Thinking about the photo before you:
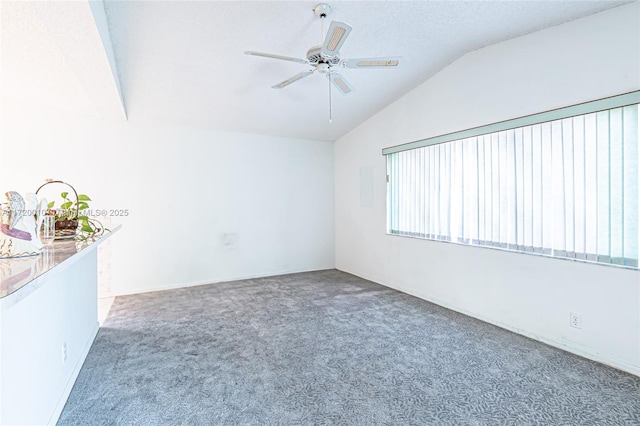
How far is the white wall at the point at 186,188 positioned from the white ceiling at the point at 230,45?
0.48 meters

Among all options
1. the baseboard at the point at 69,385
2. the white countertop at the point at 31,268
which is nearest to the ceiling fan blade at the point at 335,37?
the white countertop at the point at 31,268

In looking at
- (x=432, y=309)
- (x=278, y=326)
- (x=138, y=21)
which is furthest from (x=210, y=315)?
(x=138, y=21)

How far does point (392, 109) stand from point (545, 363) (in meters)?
3.44

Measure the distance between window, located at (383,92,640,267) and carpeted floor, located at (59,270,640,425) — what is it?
93 cm

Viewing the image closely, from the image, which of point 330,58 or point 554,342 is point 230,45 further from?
point 554,342

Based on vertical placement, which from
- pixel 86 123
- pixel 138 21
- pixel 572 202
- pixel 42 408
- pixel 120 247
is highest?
pixel 138 21

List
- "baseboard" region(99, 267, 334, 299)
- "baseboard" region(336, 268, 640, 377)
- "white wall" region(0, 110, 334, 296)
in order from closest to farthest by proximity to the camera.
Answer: "baseboard" region(336, 268, 640, 377)
"white wall" region(0, 110, 334, 296)
"baseboard" region(99, 267, 334, 299)

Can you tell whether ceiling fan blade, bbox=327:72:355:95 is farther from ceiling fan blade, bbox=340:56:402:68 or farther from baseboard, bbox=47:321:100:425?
baseboard, bbox=47:321:100:425

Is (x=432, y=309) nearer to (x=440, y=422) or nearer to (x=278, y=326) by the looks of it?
Result: (x=278, y=326)

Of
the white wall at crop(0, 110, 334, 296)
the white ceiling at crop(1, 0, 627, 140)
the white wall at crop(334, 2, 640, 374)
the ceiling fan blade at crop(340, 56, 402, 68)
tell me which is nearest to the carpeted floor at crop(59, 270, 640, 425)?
the white wall at crop(334, 2, 640, 374)

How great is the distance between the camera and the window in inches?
98.7

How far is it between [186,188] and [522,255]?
4.33 m

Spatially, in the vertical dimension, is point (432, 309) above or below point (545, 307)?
below

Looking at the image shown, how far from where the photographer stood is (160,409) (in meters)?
2.01
